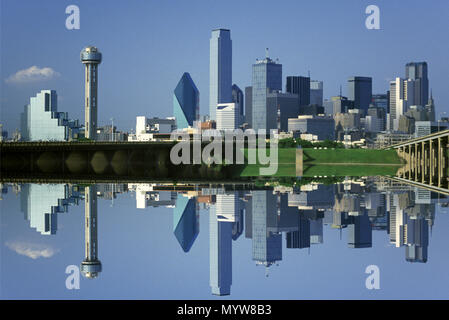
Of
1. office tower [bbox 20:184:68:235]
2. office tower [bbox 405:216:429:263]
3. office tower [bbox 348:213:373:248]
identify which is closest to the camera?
office tower [bbox 405:216:429:263]

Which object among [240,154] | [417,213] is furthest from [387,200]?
[240,154]

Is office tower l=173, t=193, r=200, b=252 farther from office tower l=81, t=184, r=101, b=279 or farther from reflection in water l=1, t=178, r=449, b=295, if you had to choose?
office tower l=81, t=184, r=101, b=279

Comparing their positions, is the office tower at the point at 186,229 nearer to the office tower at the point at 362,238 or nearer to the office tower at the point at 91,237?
the office tower at the point at 91,237

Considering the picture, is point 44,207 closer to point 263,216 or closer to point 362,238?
point 263,216

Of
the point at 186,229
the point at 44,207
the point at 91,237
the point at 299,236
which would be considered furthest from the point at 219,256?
the point at 44,207

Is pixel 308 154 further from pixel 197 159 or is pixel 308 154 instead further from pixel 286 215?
pixel 286 215

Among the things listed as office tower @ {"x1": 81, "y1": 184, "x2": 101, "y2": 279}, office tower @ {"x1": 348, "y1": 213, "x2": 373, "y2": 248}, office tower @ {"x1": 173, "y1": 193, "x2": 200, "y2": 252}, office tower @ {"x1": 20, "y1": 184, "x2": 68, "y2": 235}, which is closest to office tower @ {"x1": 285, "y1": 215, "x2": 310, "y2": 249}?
office tower @ {"x1": 348, "y1": 213, "x2": 373, "y2": 248}
